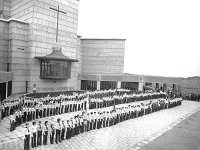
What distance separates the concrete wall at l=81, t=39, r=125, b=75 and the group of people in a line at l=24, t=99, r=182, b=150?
15.7 metres

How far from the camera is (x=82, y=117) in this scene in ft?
37.4

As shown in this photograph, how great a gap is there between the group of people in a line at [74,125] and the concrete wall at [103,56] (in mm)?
15716

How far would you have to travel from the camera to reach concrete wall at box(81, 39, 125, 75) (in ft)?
108

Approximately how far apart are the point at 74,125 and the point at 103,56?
23.6 meters

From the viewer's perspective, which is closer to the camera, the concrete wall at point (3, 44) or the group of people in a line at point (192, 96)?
the concrete wall at point (3, 44)

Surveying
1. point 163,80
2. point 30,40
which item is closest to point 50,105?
point 30,40

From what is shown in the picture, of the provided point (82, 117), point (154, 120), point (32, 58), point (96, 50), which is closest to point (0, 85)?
point (82, 117)

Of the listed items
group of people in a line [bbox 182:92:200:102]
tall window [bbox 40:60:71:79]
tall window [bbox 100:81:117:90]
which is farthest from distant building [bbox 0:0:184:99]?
tall window [bbox 100:81:117:90]

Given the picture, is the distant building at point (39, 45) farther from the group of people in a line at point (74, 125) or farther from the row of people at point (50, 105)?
the group of people in a line at point (74, 125)

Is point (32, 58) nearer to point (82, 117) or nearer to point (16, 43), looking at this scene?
point (16, 43)

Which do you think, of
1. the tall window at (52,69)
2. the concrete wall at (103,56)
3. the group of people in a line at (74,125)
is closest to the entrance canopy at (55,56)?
the tall window at (52,69)

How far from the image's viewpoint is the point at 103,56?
109 feet

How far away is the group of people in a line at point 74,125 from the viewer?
905cm

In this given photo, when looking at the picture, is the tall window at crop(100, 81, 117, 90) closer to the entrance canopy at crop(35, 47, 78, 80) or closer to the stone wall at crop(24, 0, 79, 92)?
the stone wall at crop(24, 0, 79, 92)
